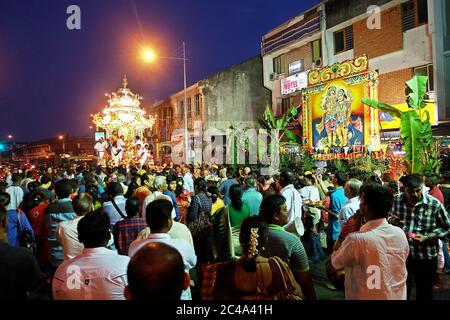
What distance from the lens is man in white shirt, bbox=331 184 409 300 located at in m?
2.92

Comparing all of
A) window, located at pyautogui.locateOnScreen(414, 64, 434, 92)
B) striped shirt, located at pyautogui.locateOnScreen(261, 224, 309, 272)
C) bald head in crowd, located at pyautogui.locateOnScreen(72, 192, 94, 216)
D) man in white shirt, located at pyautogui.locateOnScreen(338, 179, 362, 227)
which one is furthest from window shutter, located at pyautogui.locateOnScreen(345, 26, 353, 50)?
striped shirt, located at pyautogui.locateOnScreen(261, 224, 309, 272)

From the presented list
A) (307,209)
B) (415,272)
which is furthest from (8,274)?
(307,209)

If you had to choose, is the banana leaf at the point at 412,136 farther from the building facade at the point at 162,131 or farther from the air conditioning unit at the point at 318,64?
the building facade at the point at 162,131

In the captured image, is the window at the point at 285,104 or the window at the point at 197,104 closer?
the window at the point at 285,104

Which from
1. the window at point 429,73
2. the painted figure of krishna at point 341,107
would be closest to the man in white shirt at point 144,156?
the painted figure of krishna at point 341,107

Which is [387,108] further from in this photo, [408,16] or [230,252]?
[230,252]

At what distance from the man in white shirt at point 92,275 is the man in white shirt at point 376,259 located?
1.76m

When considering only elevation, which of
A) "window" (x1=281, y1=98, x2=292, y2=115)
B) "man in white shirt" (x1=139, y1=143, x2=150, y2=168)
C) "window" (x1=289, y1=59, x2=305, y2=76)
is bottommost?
"man in white shirt" (x1=139, y1=143, x2=150, y2=168)

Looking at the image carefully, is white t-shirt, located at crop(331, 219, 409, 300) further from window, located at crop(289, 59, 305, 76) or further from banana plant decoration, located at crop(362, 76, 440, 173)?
window, located at crop(289, 59, 305, 76)

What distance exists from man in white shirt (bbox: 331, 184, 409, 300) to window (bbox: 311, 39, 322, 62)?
20.3m

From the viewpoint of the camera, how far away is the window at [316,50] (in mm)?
21828

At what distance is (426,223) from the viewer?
4.23 m
